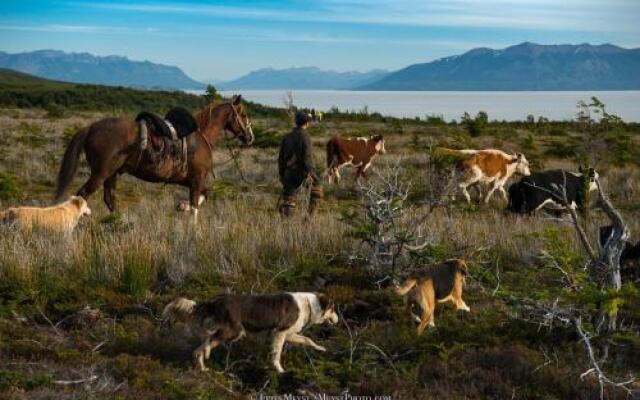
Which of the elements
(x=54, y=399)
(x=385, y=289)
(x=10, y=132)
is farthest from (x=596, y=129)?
(x=10, y=132)

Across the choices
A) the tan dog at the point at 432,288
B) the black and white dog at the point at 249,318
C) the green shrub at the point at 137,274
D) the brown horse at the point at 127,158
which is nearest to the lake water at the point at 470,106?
the brown horse at the point at 127,158

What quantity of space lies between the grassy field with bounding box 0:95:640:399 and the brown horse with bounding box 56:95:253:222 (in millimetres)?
654

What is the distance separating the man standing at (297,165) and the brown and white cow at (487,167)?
5847 millimetres

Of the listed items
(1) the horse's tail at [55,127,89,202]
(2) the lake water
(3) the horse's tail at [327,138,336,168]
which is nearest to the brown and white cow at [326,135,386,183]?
(3) the horse's tail at [327,138,336,168]

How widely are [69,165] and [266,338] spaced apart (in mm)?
5459

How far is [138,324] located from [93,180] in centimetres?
453

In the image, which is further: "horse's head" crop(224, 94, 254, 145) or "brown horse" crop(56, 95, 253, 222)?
"horse's head" crop(224, 94, 254, 145)

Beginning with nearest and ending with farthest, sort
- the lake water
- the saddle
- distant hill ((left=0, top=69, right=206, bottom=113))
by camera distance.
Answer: the saddle
the lake water
distant hill ((left=0, top=69, right=206, bottom=113))

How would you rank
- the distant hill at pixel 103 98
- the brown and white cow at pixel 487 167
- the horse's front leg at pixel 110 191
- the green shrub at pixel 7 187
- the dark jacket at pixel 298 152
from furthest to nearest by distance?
1. the distant hill at pixel 103 98
2. the brown and white cow at pixel 487 167
3. the green shrub at pixel 7 187
4. the dark jacket at pixel 298 152
5. the horse's front leg at pixel 110 191

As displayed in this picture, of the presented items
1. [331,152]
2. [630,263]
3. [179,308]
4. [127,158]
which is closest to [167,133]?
[127,158]

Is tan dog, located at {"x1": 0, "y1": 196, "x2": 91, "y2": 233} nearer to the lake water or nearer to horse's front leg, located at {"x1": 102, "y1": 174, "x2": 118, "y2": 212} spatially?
horse's front leg, located at {"x1": 102, "y1": 174, "x2": 118, "y2": 212}

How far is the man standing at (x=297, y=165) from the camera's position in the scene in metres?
11.3

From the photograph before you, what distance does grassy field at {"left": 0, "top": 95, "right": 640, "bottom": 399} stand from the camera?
5402 millimetres

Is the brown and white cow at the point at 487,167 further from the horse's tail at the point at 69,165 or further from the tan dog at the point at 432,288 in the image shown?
the tan dog at the point at 432,288
